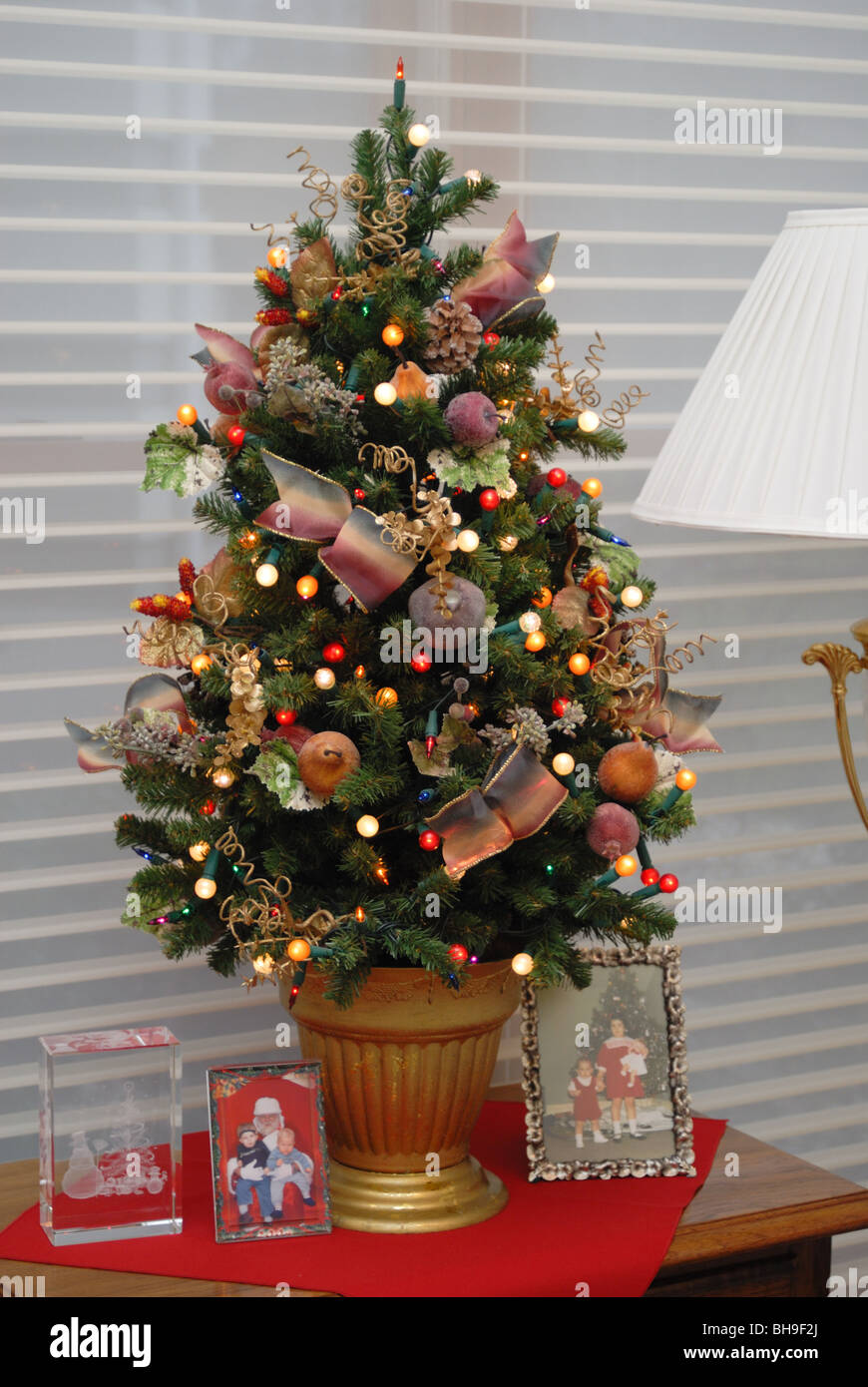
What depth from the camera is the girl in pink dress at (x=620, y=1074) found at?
1.26 m

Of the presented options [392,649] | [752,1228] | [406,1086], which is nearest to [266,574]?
[392,649]

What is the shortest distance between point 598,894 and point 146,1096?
401mm

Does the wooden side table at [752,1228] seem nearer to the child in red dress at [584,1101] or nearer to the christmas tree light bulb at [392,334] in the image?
the child in red dress at [584,1101]

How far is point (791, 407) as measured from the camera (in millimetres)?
1096

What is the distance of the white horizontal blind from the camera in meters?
1.37

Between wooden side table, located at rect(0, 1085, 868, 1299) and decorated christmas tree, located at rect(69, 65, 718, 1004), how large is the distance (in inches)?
9.8

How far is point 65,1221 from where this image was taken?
1.13 metres

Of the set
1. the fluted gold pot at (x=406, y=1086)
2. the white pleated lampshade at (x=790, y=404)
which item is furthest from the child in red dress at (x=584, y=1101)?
the white pleated lampshade at (x=790, y=404)

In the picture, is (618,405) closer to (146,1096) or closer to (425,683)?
(425,683)

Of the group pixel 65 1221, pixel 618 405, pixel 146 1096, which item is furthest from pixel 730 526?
pixel 65 1221

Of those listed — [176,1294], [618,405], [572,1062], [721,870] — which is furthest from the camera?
[721,870]

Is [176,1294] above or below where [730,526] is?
below

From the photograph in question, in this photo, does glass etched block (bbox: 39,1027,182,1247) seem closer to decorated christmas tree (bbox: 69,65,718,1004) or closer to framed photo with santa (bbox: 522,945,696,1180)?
decorated christmas tree (bbox: 69,65,718,1004)

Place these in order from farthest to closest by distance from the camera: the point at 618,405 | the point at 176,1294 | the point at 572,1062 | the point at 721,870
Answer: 1. the point at 721,870
2. the point at 618,405
3. the point at 572,1062
4. the point at 176,1294
